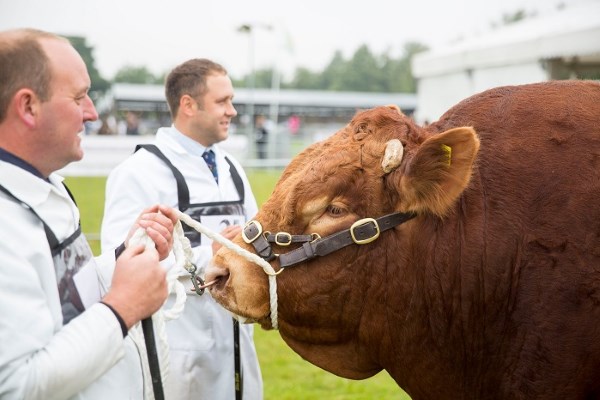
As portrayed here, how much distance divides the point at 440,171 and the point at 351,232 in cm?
47

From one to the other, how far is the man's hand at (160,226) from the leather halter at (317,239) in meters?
0.44

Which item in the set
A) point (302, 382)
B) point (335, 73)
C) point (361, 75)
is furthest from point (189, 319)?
point (335, 73)

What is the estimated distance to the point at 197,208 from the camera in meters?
4.13

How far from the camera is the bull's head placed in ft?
9.54

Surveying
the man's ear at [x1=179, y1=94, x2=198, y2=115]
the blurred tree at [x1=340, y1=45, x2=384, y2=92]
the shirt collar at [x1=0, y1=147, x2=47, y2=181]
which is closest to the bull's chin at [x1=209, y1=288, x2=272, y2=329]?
the shirt collar at [x1=0, y1=147, x2=47, y2=181]

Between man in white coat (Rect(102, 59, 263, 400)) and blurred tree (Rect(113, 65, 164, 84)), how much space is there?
102 meters

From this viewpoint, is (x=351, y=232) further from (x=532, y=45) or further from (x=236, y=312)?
(x=532, y=45)

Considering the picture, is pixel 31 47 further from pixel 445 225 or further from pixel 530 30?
pixel 530 30

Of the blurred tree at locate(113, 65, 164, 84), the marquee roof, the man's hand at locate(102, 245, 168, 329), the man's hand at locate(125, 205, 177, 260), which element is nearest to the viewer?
the man's hand at locate(102, 245, 168, 329)

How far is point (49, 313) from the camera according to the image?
6.38 ft

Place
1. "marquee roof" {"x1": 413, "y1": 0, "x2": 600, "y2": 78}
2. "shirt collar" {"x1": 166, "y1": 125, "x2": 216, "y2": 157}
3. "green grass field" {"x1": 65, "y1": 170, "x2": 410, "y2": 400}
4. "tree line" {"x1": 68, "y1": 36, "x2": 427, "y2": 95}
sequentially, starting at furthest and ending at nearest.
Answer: "tree line" {"x1": 68, "y1": 36, "x2": 427, "y2": 95} < "marquee roof" {"x1": 413, "y1": 0, "x2": 600, "y2": 78} < "green grass field" {"x1": 65, "y1": 170, "x2": 410, "y2": 400} < "shirt collar" {"x1": 166, "y1": 125, "x2": 216, "y2": 157}

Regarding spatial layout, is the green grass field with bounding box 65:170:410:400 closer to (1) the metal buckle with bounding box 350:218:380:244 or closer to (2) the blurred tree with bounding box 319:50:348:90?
(1) the metal buckle with bounding box 350:218:380:244

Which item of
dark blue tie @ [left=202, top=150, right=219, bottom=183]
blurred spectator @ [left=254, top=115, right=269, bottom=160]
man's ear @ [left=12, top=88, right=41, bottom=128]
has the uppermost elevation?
man's ear @ [left=12, top=88, right=41, bottom=128]

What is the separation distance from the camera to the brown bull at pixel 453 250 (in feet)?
8.78
